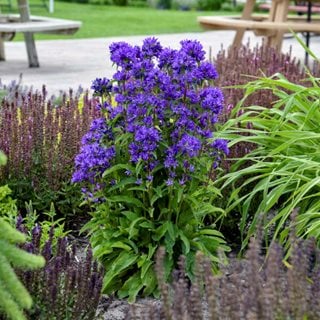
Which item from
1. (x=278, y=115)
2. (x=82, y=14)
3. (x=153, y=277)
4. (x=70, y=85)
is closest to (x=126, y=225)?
(x=153, y=277)

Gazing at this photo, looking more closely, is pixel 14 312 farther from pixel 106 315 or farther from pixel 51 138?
pixel 51 138

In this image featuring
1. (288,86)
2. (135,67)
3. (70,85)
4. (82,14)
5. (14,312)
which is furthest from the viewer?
(82,14)

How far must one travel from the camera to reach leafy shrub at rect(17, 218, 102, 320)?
271cm

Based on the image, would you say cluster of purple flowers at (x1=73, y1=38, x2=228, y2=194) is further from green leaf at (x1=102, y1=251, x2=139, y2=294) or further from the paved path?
the paved path

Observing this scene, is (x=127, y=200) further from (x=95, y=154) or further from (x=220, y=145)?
(x=220, y=145)

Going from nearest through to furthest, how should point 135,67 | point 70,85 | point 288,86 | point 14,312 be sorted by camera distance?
point 14,312 → point 135,67 → point 288,86 → point 70,85

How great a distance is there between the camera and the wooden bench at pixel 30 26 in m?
9.94

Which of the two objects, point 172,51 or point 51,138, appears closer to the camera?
point 172,51

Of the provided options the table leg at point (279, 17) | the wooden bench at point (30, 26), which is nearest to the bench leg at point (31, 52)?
the wooden bench at point (30, 26)

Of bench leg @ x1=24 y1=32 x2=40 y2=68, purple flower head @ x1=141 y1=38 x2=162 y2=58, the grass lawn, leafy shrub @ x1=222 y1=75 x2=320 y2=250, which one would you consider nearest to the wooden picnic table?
bench leg @ x1=24 y1=32 x2=40 y2=68

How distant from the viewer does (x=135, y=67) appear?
127 inches

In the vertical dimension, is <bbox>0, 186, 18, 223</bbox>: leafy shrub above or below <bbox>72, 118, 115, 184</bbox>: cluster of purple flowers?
below

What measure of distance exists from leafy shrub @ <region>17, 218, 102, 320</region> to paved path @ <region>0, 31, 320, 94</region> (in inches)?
237

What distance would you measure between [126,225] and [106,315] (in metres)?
0.38
